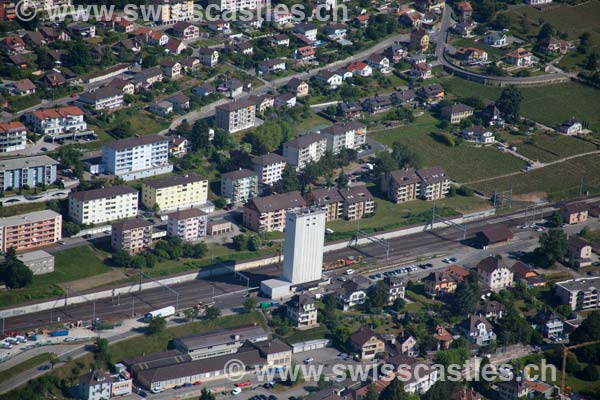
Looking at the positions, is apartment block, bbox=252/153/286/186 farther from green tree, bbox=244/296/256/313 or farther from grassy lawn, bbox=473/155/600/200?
green tree, bbox=244/296/256/313

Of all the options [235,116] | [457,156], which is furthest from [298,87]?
[457,156]

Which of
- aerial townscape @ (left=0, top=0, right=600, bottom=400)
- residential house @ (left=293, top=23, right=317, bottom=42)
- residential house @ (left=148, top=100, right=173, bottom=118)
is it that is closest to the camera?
aerial townscape @ (left=0, top=0, right=600, bottom=400)

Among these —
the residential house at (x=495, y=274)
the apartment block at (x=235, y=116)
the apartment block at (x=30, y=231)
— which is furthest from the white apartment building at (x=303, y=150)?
the apartment block at (x=30, y=231)

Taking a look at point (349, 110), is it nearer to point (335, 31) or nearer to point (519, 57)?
point (335, 31)

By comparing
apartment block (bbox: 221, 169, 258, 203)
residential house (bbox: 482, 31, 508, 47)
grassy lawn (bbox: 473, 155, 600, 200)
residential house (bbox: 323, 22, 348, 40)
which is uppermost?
residential house (bbox: 323, 22, 348, 40)

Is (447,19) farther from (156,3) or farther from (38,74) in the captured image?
(38,74)

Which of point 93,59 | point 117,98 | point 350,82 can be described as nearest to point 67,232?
point 117,98

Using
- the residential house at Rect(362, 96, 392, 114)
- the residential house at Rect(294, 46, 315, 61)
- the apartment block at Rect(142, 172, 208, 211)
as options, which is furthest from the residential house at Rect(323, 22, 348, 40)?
the apartment block at Rect(142, 172, 208, 211)

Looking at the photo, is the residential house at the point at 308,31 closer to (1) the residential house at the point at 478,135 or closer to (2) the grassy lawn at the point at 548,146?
(1) the residential house at the point at 478,135
